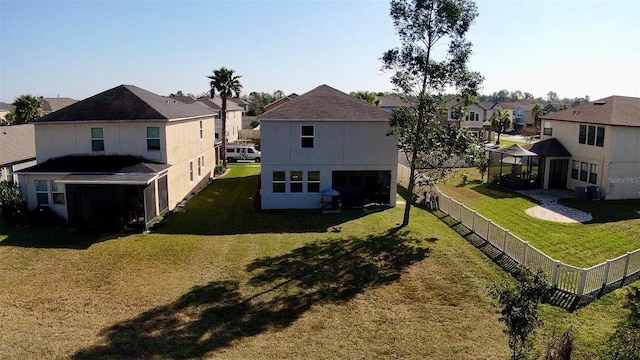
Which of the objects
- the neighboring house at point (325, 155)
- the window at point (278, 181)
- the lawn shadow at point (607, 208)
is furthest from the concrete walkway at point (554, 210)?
the window at point (278, 181)

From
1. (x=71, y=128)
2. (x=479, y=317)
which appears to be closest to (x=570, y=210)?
(x=479, y=317)

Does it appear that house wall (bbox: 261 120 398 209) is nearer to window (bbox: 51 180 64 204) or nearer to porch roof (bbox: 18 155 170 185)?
porch roof (bbox: 18 155 170 185)

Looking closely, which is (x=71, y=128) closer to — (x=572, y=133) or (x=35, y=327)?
(x=35, y=327)

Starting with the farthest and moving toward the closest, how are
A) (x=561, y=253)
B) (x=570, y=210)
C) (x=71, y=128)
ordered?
Answer: (x=570, y=210) → (x=71, y=128) → (x=561, y=253)

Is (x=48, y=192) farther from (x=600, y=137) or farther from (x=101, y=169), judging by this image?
(x=600, y=137)

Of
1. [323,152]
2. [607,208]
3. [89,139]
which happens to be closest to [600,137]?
[607,208]

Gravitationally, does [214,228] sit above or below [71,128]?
below

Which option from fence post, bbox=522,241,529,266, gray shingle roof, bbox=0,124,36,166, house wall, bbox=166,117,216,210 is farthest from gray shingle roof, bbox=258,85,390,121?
gray shingle roof, bbox=0,124,36,166

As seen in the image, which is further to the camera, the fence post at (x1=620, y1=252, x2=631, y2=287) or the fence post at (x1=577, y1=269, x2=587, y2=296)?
the fence post at (x1=620, y1=252, x2=631, y2=287)

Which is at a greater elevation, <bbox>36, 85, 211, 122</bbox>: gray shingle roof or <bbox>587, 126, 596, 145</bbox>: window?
<bbox>36, 85, 211, 122</bbox>: gray shingle roof
